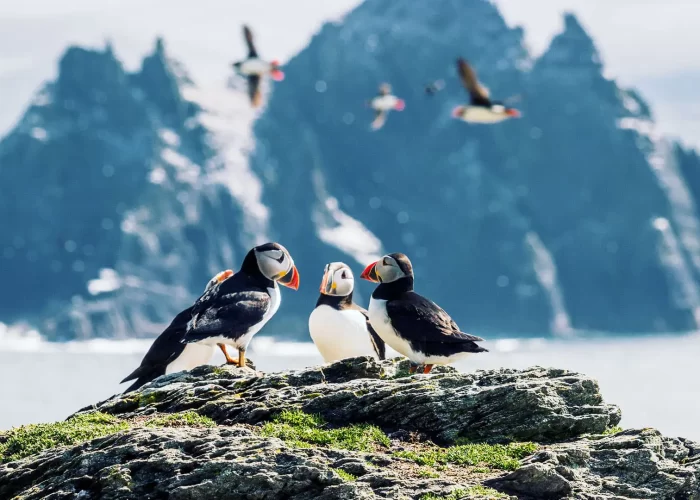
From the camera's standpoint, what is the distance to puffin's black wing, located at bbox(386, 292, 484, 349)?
1612cm

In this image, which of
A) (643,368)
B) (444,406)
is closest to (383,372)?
(444,406)

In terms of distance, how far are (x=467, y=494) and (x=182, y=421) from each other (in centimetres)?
423

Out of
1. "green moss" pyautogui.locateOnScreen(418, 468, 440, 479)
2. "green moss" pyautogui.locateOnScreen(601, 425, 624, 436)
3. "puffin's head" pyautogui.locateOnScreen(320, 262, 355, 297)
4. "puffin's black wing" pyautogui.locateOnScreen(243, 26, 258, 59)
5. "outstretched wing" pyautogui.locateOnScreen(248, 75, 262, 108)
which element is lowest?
"green moss" pyautogui.locateOnScreen(418, 468, 440, 479)

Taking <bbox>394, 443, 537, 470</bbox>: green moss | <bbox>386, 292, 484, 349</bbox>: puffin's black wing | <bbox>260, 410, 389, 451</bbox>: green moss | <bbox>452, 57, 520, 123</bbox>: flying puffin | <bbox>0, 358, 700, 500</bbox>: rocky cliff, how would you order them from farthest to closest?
<bbox>452, 57, 520, 123</bbox>: flying puffin
<bbox>386, 292, 484, 349</bbox>: puffin's black wing
<bbox>260, 410, 389, 451</bbox>: green moss
<bbox>394, 443, 537, 470</bbox>: green moss
<bbox>0, 358, 700, 500</bbox>: rocky cliff

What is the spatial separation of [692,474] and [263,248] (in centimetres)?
780

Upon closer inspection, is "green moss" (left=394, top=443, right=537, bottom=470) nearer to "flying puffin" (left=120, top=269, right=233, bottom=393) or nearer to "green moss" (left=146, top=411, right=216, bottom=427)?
"green moss" (left=146, top=411, right=216, bottom=427)

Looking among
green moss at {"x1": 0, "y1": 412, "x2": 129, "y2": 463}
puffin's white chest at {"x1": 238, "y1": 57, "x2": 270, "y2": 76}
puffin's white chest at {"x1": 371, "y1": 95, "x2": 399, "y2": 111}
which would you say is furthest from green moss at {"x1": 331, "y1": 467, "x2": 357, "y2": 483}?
puffin's white chest at {"x1": 371, "y1": 95, "x2": 399, "y2": 111}

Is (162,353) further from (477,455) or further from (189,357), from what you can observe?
(477,455)

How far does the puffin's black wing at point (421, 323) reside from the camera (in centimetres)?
1612

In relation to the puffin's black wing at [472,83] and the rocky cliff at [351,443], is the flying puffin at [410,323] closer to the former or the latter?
the rocky cliff at [351,443]

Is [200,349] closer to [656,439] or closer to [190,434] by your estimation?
[190,434]

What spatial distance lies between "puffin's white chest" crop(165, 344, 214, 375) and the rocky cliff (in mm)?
1731

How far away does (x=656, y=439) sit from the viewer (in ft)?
45.0

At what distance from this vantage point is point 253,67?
2870 cm
